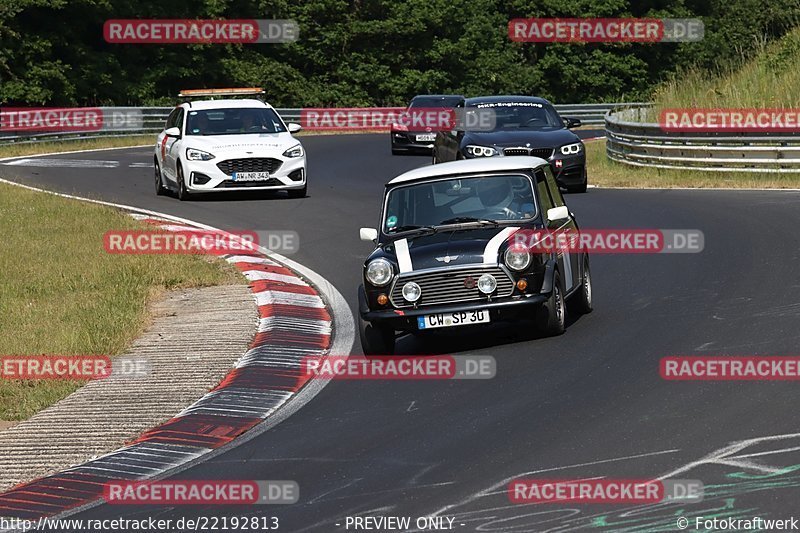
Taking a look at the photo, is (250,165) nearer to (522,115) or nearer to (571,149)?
(522,115)

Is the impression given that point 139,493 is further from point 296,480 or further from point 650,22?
point 650,22

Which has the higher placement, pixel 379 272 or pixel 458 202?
pixel 458 202

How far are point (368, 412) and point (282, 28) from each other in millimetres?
50917

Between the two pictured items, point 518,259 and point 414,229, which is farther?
point 414,229

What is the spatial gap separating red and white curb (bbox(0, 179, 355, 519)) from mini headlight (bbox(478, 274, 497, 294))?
Result: 1.25 meters

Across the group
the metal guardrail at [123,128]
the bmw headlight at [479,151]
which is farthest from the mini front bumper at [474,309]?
the metal guardrail at [123,128]

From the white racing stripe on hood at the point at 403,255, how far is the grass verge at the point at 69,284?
2.48 metres

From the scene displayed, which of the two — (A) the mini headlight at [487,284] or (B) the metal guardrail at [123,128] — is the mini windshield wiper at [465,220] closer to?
(A) the mini headlight at [487,284]

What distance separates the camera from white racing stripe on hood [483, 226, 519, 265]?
1154 cm

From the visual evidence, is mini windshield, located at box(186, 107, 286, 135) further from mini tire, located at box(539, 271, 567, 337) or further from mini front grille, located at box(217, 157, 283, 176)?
mini tire, located at box(539, 271, 567, 337)

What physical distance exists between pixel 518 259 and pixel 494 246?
25 centimetres

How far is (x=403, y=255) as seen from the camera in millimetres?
11734

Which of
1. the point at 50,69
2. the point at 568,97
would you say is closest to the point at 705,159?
the point at 50,69

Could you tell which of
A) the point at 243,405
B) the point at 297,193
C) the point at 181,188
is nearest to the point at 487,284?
the point at 243,405
